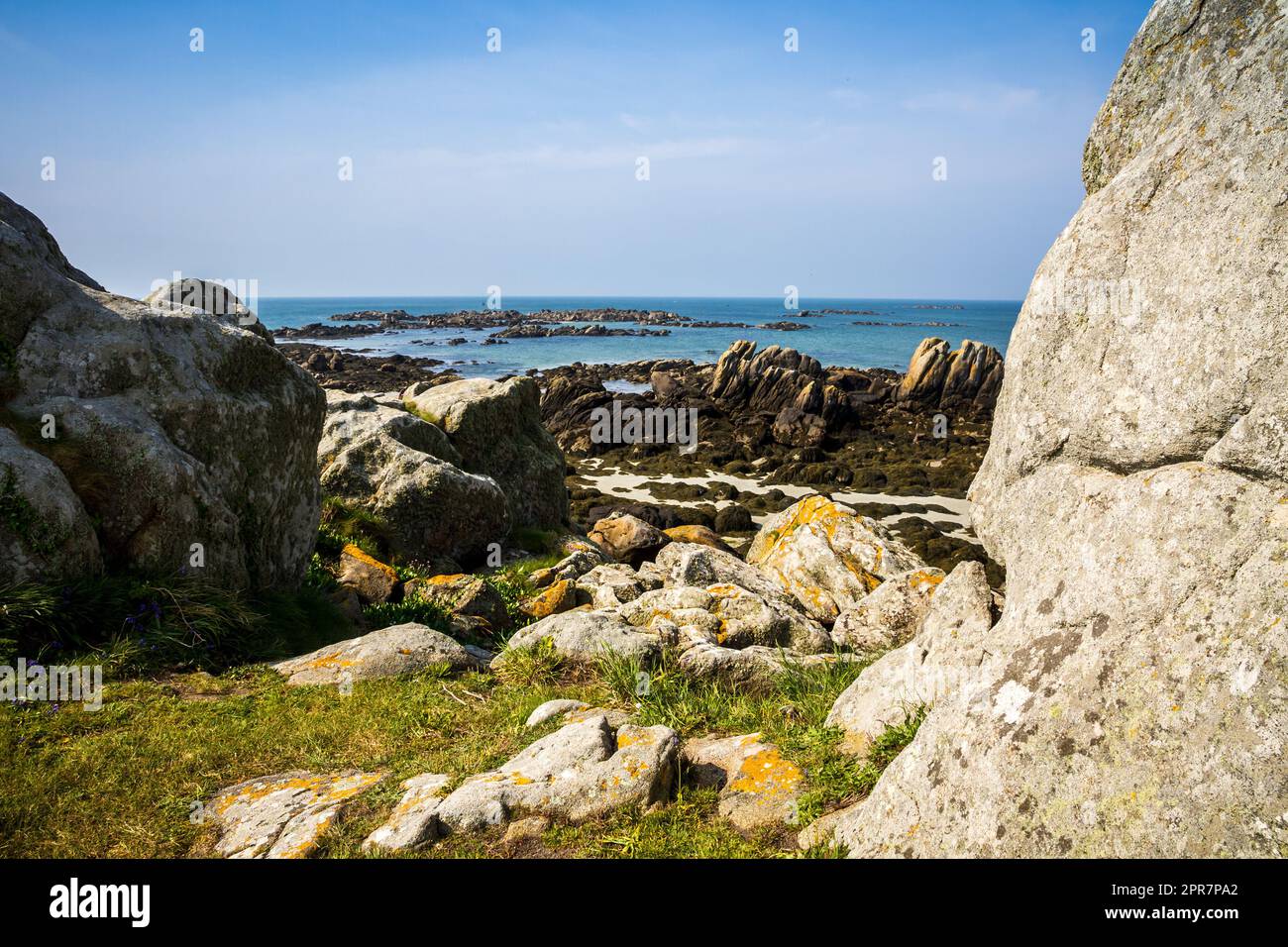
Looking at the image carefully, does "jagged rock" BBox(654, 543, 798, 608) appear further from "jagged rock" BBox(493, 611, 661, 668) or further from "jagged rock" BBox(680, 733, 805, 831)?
"jagged rock" BBox(680, 733, 805, 831)

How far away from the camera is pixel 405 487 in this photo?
42.7 feet

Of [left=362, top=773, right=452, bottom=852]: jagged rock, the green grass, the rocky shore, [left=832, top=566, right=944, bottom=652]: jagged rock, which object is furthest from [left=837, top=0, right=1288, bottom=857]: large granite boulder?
[left=832, top=566, right=944, bottom=652]: jagged rock

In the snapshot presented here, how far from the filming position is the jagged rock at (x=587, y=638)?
7.20 metres

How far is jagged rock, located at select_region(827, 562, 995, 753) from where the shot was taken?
4.77m

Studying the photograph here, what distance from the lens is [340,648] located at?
7551 millimetres

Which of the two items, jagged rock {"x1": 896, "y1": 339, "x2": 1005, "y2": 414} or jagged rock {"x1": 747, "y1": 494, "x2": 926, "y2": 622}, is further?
jagged rock {"x1": 896, "y1": 339, "x2": 1005, "y2": 414}

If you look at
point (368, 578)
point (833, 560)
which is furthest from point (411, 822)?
point (833, 560)

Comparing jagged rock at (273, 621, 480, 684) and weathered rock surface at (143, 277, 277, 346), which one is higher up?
weathered rock surface at (143, 277, 277, 346)

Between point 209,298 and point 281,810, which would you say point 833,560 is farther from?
point 209,298

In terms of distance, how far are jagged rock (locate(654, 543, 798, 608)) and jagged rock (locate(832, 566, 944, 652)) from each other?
1.58 meters

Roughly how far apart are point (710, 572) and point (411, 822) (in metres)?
8.50

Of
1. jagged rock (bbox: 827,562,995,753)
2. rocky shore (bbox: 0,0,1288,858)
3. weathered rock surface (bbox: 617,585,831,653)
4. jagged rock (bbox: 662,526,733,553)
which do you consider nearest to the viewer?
rocky shore (bbox: 0,0,1288,858)

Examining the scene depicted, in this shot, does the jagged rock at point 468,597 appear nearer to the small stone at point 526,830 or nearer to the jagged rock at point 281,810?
the jagged rock at point 281,810

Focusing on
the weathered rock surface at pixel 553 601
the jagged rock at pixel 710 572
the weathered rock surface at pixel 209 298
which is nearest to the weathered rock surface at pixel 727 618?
the weathered rock surface at pixel 553 601
